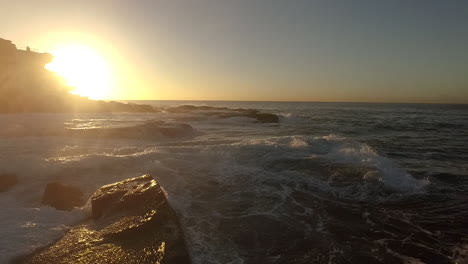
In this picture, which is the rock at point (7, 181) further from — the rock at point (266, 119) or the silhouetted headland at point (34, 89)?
the silhouetted headland at point (34, 89)

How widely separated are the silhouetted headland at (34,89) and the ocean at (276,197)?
97.6 feet

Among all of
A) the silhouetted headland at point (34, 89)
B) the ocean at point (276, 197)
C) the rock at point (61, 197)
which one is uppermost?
the silhouetted headland at point (34, 89)

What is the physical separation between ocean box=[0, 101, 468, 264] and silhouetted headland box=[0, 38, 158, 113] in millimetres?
29751

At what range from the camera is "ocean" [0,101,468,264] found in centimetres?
682

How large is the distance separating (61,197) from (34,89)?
167ft

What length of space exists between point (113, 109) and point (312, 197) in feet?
179

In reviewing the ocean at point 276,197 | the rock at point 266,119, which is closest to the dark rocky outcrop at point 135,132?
the ocean at point 276,197

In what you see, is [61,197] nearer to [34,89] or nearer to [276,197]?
[276,197]

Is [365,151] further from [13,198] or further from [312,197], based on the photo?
[13,198]

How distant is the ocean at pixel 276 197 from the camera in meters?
6.82

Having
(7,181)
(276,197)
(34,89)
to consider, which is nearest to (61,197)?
(7,181)

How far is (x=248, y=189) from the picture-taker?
11195mm

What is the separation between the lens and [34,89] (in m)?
50.9

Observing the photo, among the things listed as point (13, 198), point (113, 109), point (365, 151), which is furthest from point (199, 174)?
point (113, 109)
